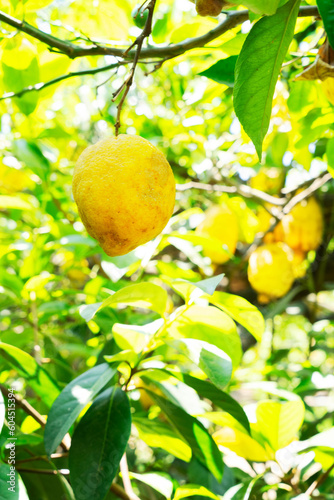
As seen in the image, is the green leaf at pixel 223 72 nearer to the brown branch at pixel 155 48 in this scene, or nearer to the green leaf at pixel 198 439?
the brown branch at pixel 155 48

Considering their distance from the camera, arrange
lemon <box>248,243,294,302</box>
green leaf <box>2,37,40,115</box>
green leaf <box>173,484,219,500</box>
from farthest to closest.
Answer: lemon <box>248,243,294,302</box> → green leaf <box>2,37,40,115</box> → green leaf <box>173,484,219,500</box>

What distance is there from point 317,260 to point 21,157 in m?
1.08

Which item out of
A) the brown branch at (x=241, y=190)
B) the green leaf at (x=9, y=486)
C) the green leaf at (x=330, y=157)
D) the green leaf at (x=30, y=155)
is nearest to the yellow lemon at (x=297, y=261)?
the brown branch at (x=241, y=190)

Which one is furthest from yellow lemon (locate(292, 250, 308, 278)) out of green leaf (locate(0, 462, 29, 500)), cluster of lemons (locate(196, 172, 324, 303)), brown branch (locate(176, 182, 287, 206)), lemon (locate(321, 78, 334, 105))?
green leaf (locate(0, 462, 29, 500))

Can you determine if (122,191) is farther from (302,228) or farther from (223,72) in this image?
(302,228)

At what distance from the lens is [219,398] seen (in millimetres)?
633

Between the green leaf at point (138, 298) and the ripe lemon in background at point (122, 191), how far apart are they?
0.06 metres

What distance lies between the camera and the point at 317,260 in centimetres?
159

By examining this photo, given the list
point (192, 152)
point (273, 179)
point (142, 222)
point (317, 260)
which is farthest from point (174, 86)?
point (142, 222)

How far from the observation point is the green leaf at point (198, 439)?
63 cm

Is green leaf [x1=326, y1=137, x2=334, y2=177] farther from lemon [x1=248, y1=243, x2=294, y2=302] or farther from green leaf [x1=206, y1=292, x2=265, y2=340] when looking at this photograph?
lemon [x1=248, y1=243, x2=294, y2=302]

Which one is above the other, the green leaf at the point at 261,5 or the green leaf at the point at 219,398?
the green leaf at the point at 261,5

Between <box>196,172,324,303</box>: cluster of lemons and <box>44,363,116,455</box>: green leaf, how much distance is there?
71cm

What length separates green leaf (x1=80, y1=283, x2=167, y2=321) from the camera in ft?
1.69
